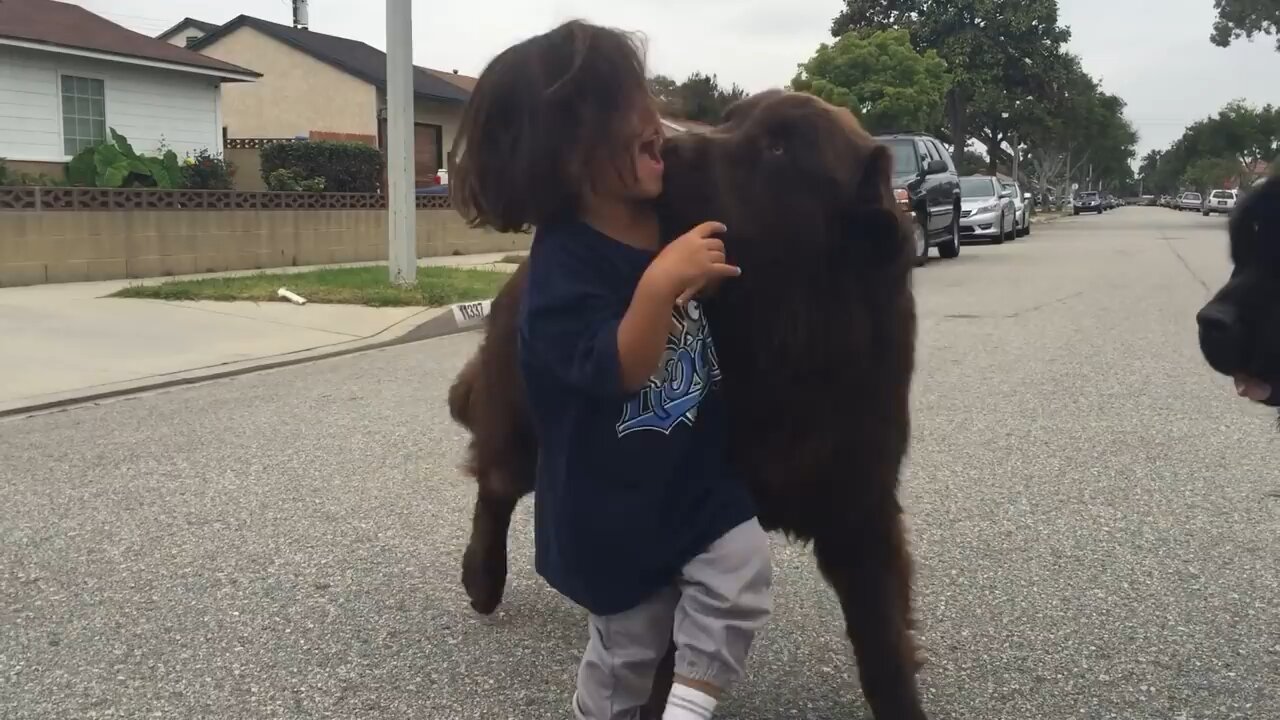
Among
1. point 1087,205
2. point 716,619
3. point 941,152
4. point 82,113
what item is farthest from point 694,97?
point 1087,205

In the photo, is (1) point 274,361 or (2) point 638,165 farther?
(1) point 274,361

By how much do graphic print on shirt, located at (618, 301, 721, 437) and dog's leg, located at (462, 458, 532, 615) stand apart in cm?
108

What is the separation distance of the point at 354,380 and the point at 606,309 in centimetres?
555

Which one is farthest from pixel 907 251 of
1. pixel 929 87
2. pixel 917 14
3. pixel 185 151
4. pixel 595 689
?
pixel 917 14

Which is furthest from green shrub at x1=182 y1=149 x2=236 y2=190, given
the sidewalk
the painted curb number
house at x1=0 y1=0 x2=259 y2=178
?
the painted curb number

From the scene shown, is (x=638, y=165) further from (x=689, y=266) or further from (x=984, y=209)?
(x=984, y=209)

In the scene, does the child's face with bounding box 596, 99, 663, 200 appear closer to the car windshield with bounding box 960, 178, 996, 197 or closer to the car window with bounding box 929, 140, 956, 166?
the car window with bounding box 929, 140, 956, 166

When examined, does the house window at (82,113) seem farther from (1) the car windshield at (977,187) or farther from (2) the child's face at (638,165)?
(2) the child's face at (638,165)

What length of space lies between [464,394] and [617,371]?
51.5 inches

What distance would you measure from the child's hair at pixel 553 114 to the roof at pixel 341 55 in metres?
21.8

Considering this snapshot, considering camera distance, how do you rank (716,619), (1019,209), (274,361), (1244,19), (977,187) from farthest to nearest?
(1244,19)
(1019,209)
(977,187)
(274,361)
(716,619)

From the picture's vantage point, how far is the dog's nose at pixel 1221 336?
2221mm

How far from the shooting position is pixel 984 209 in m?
22.1

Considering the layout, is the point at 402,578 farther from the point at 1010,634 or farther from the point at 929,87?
the point at 929,87
